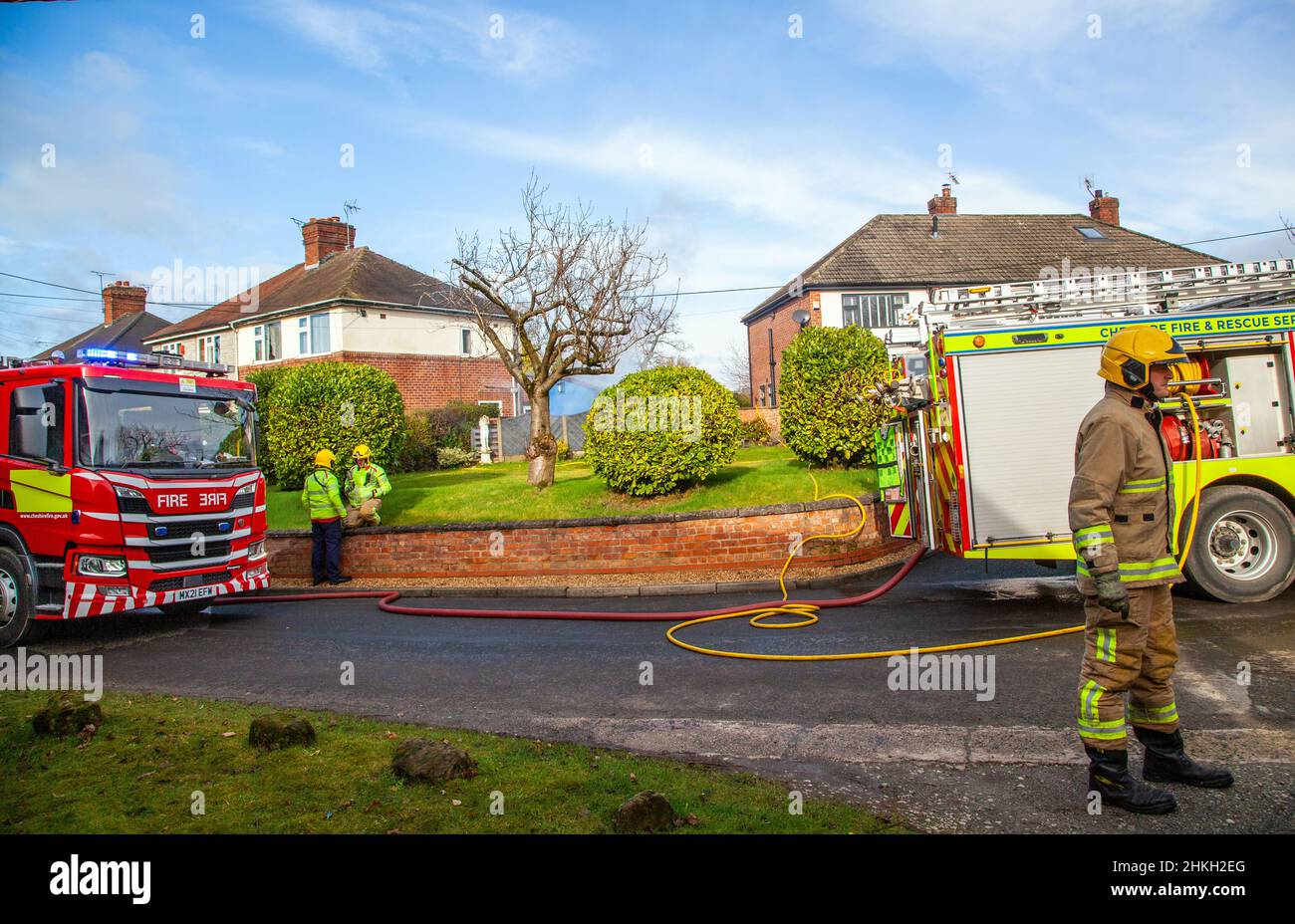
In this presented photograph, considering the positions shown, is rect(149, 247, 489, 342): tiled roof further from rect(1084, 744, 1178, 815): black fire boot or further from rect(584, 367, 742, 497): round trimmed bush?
rect(1084, 744, 1178, 815): black fire boot

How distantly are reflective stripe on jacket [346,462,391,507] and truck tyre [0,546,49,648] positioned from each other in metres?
4.88

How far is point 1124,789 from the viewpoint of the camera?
397cm

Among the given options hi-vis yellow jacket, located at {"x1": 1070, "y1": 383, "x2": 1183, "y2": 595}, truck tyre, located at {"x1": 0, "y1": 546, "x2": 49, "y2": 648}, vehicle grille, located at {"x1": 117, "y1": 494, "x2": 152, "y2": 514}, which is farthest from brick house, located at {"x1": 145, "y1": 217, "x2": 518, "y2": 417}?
hi-vis yellow jacket, located at {"x1": 1070, "y1": 383, "x2": 1183, "y2": 595}

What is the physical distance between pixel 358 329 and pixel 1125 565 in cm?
3055

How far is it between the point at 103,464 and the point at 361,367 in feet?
24.6

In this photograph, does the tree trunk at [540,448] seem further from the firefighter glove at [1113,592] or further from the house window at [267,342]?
the house window at [267,342]

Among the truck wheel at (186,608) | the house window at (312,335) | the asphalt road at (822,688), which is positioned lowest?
the asphalt road at (822,688)

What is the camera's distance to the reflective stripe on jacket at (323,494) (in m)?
12.6

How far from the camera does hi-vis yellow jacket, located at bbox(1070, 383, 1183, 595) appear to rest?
4.19m

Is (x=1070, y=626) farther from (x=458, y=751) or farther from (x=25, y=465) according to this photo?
(x=25, y=465)

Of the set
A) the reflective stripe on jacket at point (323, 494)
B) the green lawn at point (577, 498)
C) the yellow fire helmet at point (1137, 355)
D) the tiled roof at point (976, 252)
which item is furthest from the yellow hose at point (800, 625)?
the tiled roof at point (976, 252)

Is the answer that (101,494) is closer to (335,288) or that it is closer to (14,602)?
(14,602)

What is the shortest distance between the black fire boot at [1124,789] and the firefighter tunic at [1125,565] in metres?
0.10

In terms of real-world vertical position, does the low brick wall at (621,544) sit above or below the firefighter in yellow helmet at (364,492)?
below
